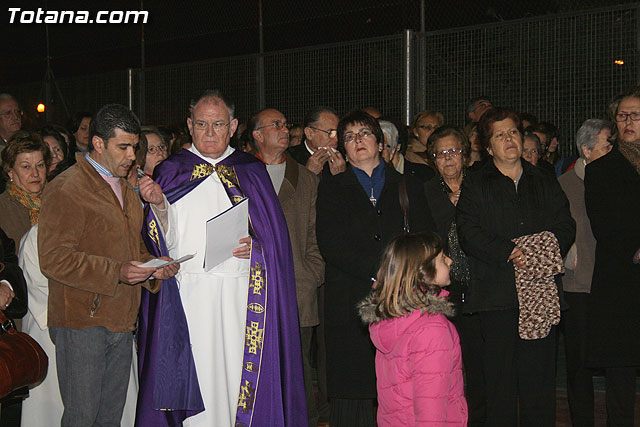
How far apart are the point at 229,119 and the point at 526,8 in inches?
291

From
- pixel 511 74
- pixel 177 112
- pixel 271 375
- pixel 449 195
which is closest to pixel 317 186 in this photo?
pixel 449 195

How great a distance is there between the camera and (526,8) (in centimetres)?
1165

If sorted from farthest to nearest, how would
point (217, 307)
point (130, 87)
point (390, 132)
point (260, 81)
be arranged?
point (130, 87) → point (260, 81) → point (390, 132) → point (217, 307)

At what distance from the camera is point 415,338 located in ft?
13.0

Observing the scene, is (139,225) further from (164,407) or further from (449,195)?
(449,195)

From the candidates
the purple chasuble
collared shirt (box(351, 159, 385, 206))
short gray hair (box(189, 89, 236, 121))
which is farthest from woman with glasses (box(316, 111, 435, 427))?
short gray hair (box(189, 89, 236, 121))

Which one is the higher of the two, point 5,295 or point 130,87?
point 130,87

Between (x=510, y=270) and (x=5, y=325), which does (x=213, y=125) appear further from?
(x=510, y=270)

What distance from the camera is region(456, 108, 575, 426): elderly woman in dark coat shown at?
5.44 m

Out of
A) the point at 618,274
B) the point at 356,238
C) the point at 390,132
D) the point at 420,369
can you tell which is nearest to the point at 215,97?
the point at 356,238

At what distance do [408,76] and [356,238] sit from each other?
409 centimetres

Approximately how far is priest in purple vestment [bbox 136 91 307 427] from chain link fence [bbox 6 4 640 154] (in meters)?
2.02

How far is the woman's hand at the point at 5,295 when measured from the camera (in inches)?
182

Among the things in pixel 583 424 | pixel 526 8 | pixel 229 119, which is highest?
pixel 526 8
